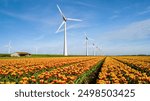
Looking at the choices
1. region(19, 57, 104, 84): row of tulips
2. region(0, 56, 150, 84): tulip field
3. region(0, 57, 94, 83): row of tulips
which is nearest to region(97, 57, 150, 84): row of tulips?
region(0, 56, 150, 84): tulip field

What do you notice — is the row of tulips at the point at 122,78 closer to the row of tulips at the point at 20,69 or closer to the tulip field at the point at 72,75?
the tulip field at the point at 72,75

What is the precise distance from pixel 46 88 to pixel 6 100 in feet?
4.30

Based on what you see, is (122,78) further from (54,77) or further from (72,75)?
(54,77)

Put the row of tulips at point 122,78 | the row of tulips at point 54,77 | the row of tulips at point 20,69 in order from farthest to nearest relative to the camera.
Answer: the row of tulips at point 20,69
the row of tulips at point 122,78
the row of tulips at point 54,77

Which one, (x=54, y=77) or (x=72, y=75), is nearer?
(x=54, y=77)

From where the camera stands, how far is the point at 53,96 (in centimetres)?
779

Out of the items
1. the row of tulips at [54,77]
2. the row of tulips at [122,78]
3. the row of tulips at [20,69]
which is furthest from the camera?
the row of tulips at [20,69]

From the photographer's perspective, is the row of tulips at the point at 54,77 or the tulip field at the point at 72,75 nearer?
the row of tulips at the point at 54,77

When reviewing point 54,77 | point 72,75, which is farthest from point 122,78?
point 54,77

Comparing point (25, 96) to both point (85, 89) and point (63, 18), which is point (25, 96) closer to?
point (85, 89)

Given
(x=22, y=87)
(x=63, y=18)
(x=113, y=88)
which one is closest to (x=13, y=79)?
(x=22, y=87)

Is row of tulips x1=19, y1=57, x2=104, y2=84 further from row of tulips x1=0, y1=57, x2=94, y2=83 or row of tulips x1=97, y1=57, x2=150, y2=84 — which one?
row of tulips x1=97, y1=57, x2=150, y2=84

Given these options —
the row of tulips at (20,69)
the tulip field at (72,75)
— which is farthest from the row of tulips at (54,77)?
the row of tulips at (20,69)

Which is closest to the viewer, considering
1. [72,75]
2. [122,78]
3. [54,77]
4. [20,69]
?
[122,78]
